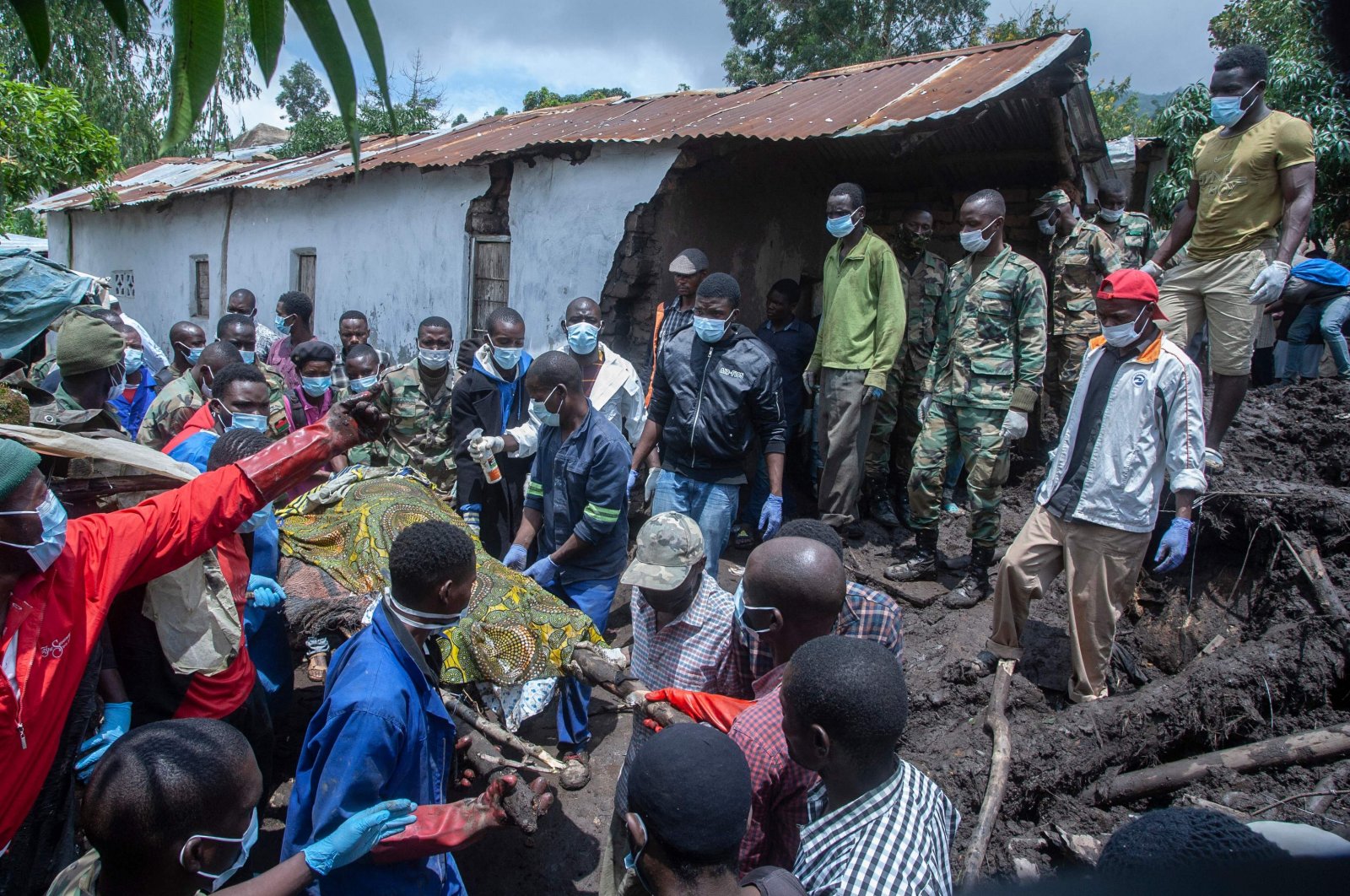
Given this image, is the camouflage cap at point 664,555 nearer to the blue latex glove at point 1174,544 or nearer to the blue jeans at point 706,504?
the blue jeans at point 706,504

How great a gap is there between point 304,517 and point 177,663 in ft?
5.51

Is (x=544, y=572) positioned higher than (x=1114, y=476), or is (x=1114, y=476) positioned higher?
(x=1114, y=476)

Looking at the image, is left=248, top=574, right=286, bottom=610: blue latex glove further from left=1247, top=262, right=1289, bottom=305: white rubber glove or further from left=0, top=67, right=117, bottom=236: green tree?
left=0, top=67, right=117, bottom=236: green tree

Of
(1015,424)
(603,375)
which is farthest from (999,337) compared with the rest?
(603,375)

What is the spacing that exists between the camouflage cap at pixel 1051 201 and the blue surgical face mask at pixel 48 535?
640 cm

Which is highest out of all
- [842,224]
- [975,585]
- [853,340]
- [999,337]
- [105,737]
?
[842,224]

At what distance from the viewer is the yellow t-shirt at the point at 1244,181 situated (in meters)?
4.44

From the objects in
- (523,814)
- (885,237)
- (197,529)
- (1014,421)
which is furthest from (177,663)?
(885,237)

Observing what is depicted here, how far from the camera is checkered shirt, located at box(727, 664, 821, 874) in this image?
6.53 ft

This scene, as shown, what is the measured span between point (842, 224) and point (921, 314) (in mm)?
1250

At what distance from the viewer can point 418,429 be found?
5.66 metres

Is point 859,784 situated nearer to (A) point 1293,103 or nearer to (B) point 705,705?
(B) point 705,705

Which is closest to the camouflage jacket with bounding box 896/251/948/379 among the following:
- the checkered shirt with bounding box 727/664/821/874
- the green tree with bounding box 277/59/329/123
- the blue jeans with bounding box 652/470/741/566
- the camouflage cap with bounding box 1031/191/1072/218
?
the camouflage cap with bounding box 1031/191/1072/218

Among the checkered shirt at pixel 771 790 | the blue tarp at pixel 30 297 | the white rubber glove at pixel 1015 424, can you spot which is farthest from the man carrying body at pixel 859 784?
the blue tarp at pixel 30 297
